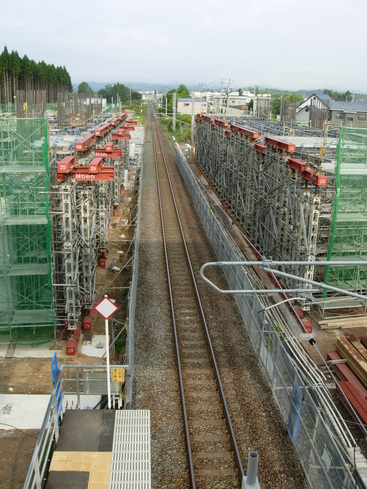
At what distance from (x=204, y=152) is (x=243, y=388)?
29645mm

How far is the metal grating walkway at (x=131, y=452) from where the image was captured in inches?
239

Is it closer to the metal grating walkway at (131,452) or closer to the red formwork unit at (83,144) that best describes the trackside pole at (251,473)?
the metal grating walkway at (131,452)

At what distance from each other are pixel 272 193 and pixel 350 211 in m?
4.19

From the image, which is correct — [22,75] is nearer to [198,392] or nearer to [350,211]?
[350,211]

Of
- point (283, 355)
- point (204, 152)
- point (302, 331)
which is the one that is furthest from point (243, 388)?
point (204, 152)

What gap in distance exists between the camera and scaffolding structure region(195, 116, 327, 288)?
48.4ft

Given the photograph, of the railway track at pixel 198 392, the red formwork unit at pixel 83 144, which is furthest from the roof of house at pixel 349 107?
the red formwork unit at pixel 83 144

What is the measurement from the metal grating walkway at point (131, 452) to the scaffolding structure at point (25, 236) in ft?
21.1

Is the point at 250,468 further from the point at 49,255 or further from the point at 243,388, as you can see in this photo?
the point at 49,255

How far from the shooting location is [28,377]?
11.8 metres

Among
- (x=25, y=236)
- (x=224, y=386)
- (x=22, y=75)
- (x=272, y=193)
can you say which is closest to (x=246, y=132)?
(x=272, y=193)

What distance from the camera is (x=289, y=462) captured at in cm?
905

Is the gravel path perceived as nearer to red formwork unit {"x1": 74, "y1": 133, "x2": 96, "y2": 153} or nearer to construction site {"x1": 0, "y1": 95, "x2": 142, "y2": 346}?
construction site {"x1": 0, "y1": 95, "x2": 142, "y2": 346}

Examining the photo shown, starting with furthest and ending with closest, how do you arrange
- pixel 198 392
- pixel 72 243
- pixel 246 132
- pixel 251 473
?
1. pixel 246 132
2. pixel 72 243
3. pixel 198 392
4. pixel 251 473
